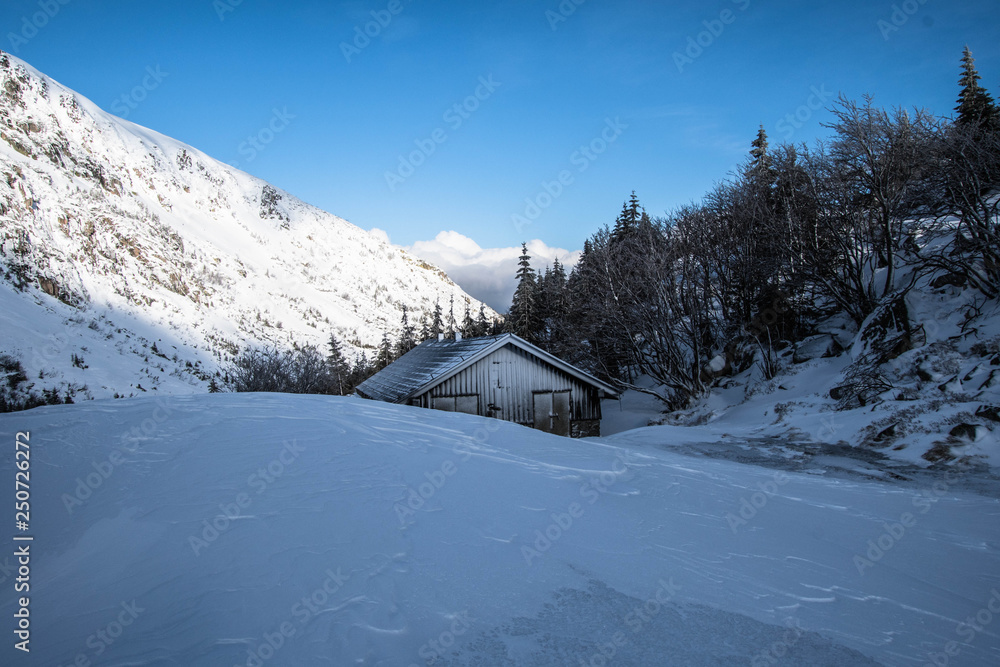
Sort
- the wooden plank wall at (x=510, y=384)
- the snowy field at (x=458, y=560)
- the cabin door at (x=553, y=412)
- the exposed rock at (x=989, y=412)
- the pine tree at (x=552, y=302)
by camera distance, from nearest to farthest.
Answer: the snowy field at (x=458, y=560) → the exposed rock at (x=989, y=412) → the wooden plank wall at (x=510, y=384) → the cabin door at (x=553, y=412) → the pine tree at (x=552, y=302)

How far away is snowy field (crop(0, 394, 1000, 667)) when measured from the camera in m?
2.84

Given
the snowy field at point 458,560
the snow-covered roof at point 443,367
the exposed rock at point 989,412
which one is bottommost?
the snowy field at point 458,560

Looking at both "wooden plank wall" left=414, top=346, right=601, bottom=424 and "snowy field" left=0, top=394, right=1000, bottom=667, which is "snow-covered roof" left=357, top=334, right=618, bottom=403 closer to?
"wooden plank wall" left=414, top=346, right=601, bottom=424

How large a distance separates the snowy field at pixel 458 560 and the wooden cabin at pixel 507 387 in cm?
1093

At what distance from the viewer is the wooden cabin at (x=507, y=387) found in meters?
17.9

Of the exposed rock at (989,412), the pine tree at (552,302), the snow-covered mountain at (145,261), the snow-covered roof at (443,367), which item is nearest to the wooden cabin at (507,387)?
the snow-covered roof at (443,367)

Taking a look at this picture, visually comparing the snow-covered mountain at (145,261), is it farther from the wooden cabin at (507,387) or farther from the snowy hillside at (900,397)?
the snowy hillside at (900,397)

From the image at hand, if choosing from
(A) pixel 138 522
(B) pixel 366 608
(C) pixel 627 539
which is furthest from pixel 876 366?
(A) pixel 138 522

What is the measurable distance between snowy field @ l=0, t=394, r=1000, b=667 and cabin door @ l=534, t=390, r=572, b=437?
481 inches

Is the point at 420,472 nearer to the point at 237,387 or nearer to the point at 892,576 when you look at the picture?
the point at 892,576

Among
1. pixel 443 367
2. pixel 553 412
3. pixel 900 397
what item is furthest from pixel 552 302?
pixel 900 397

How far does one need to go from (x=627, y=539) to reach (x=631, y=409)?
2323 centimetres

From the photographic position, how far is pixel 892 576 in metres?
4.14

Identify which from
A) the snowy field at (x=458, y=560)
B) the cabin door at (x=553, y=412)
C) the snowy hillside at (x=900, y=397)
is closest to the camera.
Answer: the snowy field at (x=458, y=560)
